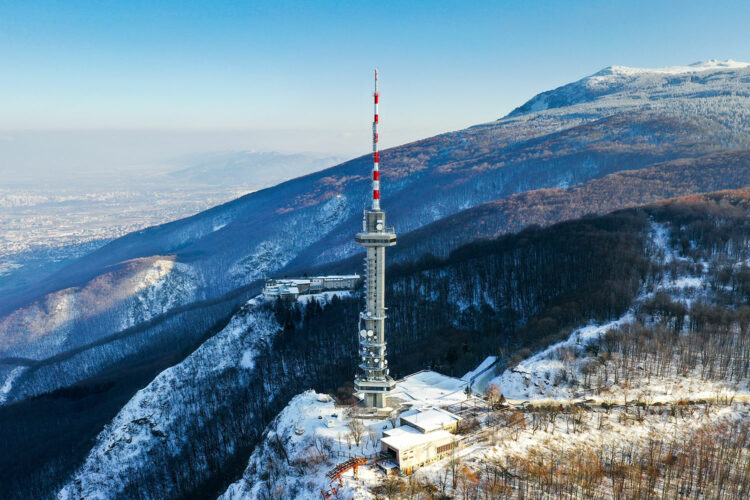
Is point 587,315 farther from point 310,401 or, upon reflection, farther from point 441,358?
point 310,401

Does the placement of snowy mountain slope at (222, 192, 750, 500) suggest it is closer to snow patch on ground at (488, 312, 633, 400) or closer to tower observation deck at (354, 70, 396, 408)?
snow patch on ground at (488, 312, 633, 400)

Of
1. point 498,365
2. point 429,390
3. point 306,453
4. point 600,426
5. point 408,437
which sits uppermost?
point 408,437

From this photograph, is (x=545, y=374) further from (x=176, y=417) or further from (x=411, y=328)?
(x=176, y=417)

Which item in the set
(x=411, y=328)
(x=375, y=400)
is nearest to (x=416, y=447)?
(x=375, y=400)

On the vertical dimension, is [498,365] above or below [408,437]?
below

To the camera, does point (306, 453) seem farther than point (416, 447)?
Yes

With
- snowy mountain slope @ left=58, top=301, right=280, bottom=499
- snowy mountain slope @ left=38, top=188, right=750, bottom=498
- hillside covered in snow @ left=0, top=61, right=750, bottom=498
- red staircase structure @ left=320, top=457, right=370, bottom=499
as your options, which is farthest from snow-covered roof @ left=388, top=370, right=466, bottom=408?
snowy mountain slope @ left=58, top=301, right=280, bottom=499

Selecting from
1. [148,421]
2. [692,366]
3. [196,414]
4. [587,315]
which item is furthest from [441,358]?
[148,421]
